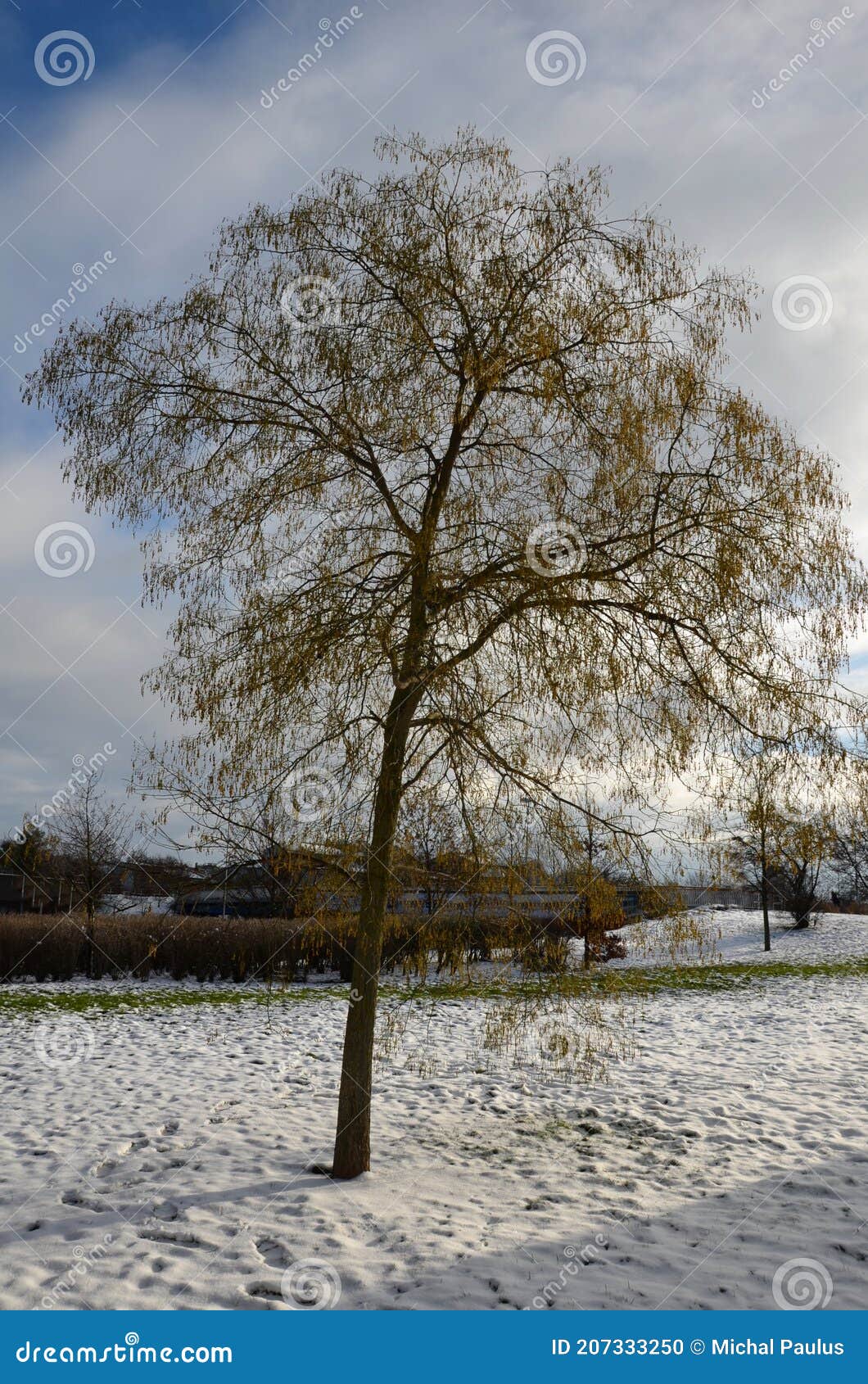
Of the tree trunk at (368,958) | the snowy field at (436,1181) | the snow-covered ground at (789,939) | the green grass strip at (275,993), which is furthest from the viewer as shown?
the snow-covered ground at (789,939)

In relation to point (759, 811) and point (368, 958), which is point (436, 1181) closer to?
point (368, 958)

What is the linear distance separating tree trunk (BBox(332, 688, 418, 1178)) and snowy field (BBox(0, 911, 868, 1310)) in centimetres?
25

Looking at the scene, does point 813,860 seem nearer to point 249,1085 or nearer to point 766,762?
point 766,762

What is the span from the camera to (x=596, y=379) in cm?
648

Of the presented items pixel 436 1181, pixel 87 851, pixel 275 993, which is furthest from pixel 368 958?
pixel 87 851

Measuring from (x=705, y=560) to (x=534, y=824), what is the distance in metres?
2.08

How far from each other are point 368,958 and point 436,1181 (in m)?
1.74

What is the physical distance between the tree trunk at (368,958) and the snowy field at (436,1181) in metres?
0.25

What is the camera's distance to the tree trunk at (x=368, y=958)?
6094mm

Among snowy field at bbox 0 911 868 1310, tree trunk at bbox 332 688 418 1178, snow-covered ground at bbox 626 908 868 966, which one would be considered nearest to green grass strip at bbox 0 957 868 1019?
snow-covered ground at bbox 626 908 868 966

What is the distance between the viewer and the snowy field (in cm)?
484

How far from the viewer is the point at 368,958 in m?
6.33

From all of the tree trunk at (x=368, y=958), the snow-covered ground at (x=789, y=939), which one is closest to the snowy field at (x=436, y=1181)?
the tree trunk at (x=368, y=958)

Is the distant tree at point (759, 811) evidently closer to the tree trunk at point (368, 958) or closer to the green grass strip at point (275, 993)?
the tree trunk at point (368, 958)
